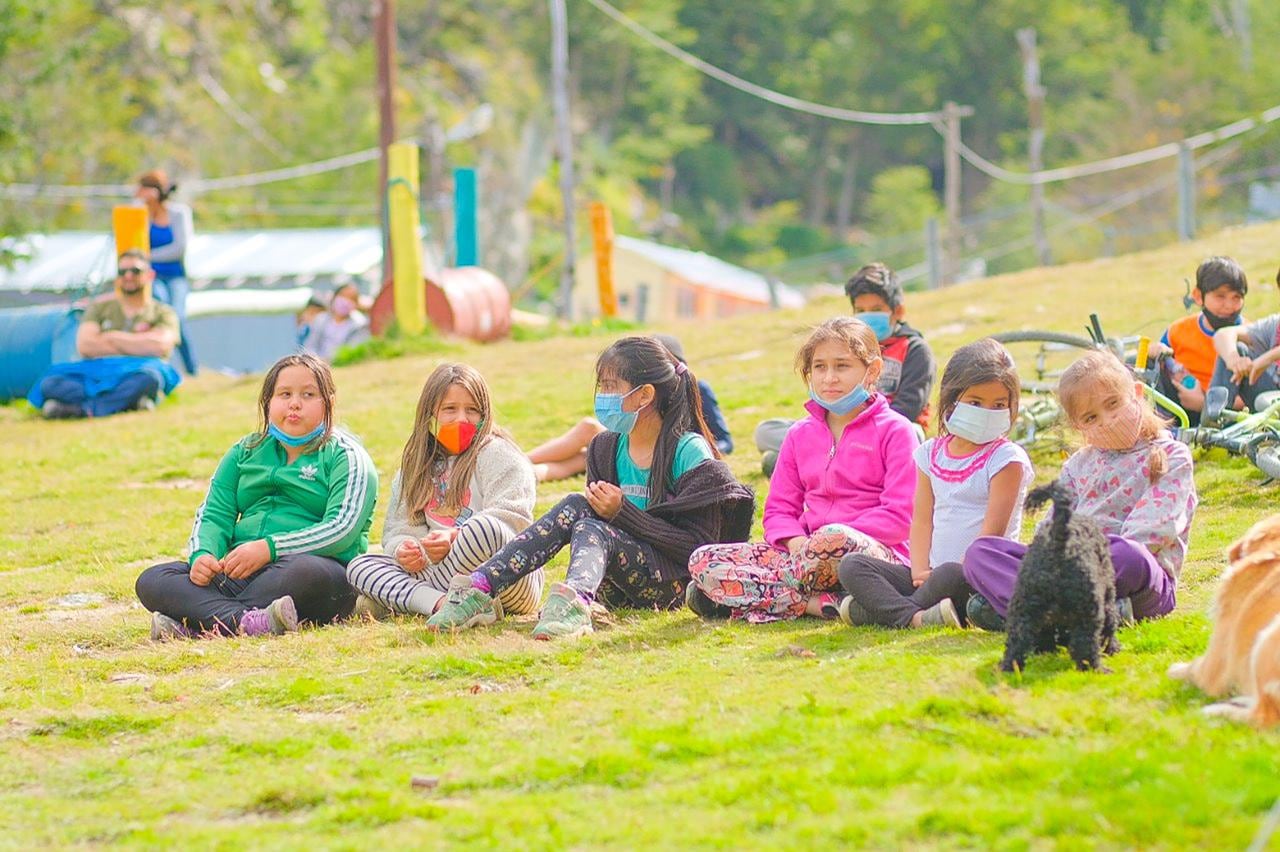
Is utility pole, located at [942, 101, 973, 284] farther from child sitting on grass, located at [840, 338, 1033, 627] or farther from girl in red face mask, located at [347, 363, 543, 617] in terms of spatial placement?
child sitting on grass, located at [840, 338, 1033, 627]

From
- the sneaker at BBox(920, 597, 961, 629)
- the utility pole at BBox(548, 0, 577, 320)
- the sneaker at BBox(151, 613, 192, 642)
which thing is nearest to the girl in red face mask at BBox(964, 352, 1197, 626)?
the sneaker at BBox(920, 597, 961, 629)

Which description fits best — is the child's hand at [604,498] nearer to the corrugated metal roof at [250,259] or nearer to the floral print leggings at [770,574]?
the floral print leggings at [770,574]

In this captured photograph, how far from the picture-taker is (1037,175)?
29.2m

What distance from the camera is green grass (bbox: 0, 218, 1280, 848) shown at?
146 inches

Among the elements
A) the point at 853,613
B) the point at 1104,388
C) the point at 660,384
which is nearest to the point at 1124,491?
the point at 1104,388

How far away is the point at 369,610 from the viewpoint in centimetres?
668

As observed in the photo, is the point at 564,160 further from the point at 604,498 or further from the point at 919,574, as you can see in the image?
the point at 919,574

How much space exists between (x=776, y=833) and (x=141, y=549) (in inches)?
239

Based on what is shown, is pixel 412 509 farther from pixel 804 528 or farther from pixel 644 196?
pixel 644 196

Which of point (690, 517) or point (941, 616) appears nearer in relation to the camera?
point (941, 616)

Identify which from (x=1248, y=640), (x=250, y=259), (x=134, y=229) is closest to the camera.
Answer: (x=1248, y=640)

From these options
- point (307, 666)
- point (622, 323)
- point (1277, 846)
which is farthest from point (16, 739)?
point (622, 323)

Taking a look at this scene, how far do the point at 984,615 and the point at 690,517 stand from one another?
1413mm

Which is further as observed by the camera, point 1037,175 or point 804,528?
point 1037,175
